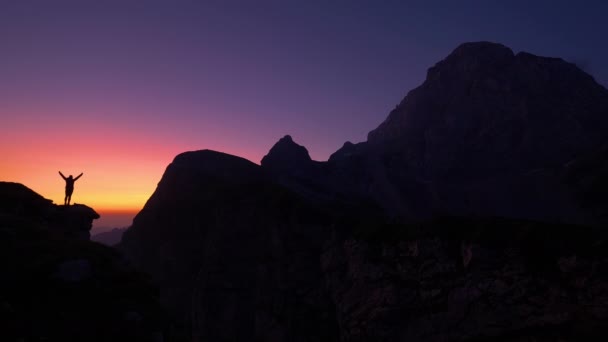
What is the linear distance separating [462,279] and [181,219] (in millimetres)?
57810

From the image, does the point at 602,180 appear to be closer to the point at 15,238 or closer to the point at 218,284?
the point at 218,284

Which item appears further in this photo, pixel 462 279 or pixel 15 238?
pixel 462 279

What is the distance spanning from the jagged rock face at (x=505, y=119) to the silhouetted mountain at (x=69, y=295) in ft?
429

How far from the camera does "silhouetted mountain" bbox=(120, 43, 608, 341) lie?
1315 inches

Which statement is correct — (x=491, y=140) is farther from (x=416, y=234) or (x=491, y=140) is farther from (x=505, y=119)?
(x=416, y=234)

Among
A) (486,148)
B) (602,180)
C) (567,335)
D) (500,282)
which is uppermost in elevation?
(486,148)

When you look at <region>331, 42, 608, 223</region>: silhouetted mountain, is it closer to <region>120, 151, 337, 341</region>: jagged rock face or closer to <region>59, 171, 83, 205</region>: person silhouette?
<region>120, 151, 337, 341</region>: jagged rock face

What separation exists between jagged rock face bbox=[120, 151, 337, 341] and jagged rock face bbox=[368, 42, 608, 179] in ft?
294

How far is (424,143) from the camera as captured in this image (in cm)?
15750

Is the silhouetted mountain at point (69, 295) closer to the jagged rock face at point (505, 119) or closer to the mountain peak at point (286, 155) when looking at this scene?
the mountain peak at point (286, 155)

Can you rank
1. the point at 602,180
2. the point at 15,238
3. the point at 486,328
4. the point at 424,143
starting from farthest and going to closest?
the point at 424,143
the point at 602,180
the point at 486,328
the point at 15,238

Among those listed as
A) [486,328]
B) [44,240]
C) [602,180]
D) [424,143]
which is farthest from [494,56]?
[44,240]

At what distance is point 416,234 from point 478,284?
300 inches

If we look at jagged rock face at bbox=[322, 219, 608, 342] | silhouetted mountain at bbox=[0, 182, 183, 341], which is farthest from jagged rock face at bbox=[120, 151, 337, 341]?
silhouetted mountain at bbox=[0, 182, 183, 341]
